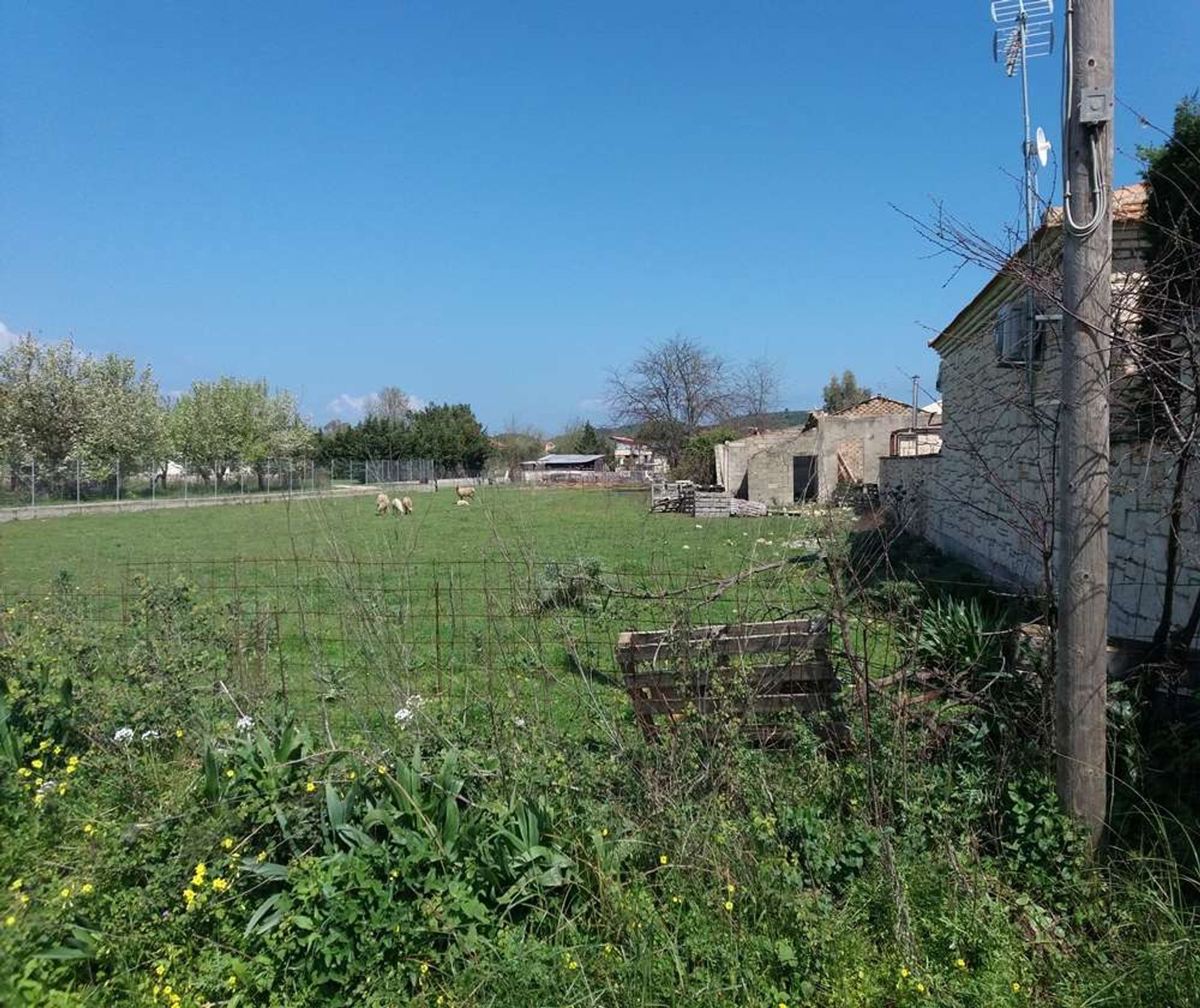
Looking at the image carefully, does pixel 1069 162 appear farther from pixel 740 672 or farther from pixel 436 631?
pixel 436 631

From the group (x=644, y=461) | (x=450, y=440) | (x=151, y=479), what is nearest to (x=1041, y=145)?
(x=151, y=479)

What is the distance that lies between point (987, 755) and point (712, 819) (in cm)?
126

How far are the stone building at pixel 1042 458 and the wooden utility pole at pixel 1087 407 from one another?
22 cm

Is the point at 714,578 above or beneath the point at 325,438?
beneath

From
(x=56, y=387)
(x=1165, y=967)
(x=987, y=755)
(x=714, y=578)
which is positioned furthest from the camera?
(x=56, y=387)

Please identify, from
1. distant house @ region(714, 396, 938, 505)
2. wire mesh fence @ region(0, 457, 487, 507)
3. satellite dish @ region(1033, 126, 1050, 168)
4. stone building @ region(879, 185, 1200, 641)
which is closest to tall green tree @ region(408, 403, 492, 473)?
wire mesh fence @ region(0, 457, 487, 507)

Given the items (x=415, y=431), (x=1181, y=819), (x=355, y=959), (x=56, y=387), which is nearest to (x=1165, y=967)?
(x=1181, y=819)

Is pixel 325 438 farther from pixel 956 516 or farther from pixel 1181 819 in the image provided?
pixel 1181 819

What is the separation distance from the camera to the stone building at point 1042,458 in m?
3.63

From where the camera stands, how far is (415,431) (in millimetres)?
70188

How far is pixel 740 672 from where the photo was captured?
11.8 ft

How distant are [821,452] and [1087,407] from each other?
95.0 ft

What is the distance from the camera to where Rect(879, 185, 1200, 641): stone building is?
363 cm

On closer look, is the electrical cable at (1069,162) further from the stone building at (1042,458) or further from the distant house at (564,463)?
the distant house at (564,463)
